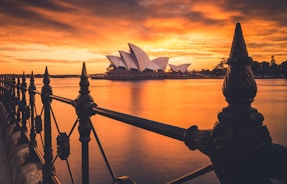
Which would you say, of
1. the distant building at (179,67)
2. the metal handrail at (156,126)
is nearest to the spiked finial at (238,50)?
the metal handrail at (156,126)

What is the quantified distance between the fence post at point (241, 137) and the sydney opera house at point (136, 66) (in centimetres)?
8773

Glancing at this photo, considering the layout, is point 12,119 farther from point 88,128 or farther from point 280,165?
point 280,165

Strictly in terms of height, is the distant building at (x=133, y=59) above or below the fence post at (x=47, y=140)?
above

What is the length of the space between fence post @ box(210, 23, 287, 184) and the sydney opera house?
288ft

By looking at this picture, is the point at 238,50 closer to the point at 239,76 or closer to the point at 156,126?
the point at 239,76

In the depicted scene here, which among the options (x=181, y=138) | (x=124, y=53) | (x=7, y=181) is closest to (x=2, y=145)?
(x=7, y=181)

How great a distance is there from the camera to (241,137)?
850 millimetres

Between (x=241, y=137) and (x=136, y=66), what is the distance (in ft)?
328

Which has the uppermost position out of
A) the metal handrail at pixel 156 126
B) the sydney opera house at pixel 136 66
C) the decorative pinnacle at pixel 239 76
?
the sydney opera house at pixel 136 66

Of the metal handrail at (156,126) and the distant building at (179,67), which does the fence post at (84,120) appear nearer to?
the metal handrail at (156,126)

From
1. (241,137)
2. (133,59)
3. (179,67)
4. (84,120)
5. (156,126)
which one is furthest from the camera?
(179,67)

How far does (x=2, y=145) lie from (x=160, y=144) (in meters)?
12.7

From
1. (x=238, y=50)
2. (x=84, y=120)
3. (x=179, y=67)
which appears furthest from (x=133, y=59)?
(x=238, y=50)

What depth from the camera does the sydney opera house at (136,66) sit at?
316ft
